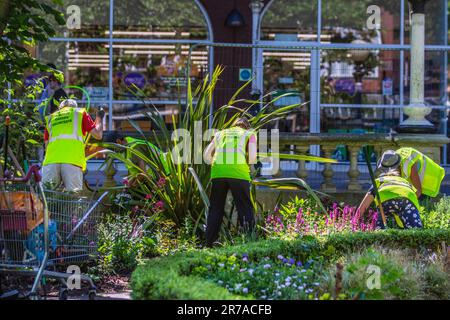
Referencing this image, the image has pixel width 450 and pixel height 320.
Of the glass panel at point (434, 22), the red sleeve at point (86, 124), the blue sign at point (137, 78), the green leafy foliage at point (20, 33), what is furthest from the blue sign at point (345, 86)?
the green leafy foliage at point (20, 33)

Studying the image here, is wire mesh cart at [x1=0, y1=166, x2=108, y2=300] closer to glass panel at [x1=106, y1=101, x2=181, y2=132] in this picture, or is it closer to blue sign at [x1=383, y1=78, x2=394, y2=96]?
glass panel at [x1=106, y1=101, x2=181, y2=132]

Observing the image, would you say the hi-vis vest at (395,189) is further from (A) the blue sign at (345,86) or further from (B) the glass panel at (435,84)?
(B) the glass panel at (435,84)

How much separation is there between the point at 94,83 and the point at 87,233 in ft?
31.4

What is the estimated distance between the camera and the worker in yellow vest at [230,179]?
1037 centimetres

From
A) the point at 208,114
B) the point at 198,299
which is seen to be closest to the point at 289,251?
the point at 198,299

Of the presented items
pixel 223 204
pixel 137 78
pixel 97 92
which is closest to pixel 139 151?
pixel 223 204

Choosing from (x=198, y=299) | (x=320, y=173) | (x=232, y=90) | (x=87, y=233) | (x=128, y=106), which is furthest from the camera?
(x=128, y=106)

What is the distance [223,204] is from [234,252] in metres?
2.01

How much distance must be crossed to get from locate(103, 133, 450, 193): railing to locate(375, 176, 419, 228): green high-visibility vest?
2.20 m

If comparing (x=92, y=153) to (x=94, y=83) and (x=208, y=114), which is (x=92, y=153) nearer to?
(x=208, y=114)

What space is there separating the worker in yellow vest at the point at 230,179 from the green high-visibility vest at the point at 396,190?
4.92 feet

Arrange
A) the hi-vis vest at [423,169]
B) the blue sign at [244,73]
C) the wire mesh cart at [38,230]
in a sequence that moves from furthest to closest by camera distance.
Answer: the blue sign at [244,73] → the hi-vis vest at [423,169] → the wire mesh cart at [38,230]

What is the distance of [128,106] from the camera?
1794cm

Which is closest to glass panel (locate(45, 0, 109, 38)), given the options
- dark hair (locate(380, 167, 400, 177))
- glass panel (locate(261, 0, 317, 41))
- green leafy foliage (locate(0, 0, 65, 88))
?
glass panel (locate(261, 0, 317, 41))
